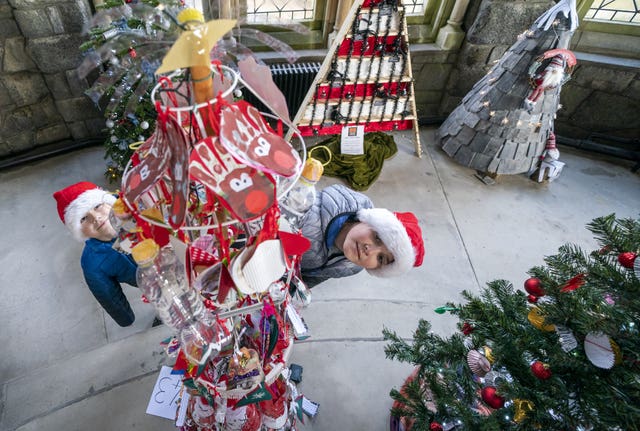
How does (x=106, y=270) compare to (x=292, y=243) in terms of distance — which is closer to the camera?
(x=292, y=243)

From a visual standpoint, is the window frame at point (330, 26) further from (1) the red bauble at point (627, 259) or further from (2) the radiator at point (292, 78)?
(1) the red bauble at point (627, 259)

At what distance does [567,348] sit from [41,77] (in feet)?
12.1

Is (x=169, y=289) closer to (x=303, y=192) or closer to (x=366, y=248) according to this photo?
(x=303, y=192)

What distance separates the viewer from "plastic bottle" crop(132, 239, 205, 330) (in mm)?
890

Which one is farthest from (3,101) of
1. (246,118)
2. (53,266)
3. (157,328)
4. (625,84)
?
(625,84)

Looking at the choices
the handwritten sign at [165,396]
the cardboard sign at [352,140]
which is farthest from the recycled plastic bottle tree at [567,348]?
the cardboard sign at [352,140]

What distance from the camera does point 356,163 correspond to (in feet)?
10.6

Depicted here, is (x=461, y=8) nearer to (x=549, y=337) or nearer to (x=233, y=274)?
(x=549, y=337)

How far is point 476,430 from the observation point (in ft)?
3.14

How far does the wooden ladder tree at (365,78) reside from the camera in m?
2.62

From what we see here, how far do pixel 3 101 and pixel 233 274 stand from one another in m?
3.21

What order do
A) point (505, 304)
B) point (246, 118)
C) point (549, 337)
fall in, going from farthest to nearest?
point (505, 304)
point (549, 337)
point (246, 118)

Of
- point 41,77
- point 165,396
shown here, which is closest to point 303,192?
point 165,396

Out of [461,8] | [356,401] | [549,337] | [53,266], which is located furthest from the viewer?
[461,8]
